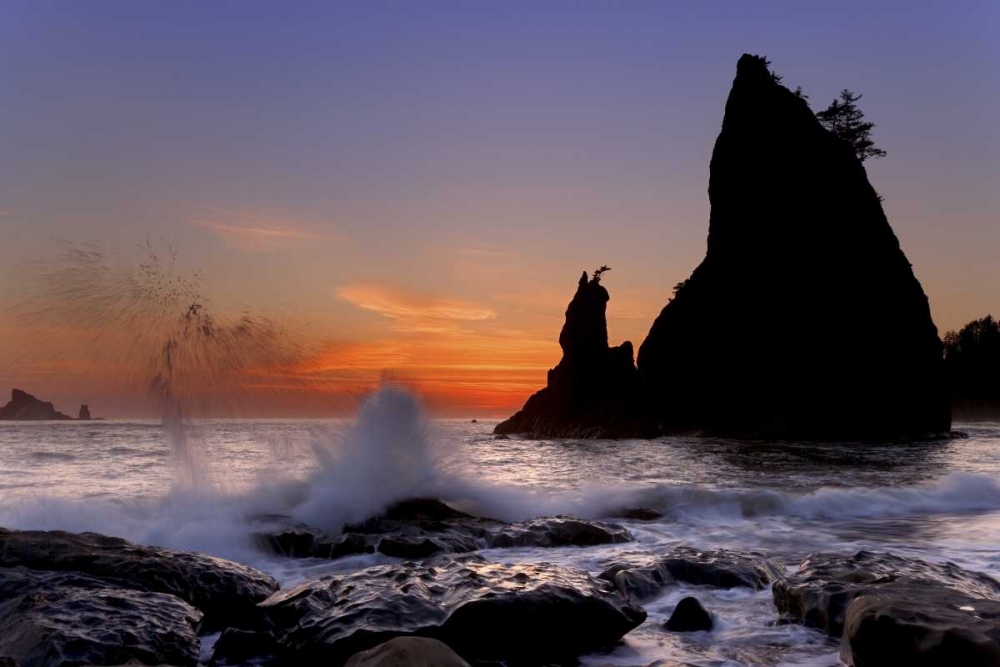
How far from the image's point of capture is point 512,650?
418cm

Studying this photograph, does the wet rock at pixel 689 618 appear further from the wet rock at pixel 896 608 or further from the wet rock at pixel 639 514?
the wet rock at pixel 639 514

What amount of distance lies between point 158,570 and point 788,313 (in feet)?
168

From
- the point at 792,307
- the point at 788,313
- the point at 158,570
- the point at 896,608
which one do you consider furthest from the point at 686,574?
the point at 792,307

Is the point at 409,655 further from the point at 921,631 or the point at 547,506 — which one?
the point at 547,506

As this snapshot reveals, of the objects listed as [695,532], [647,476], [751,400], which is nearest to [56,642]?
[695,532]

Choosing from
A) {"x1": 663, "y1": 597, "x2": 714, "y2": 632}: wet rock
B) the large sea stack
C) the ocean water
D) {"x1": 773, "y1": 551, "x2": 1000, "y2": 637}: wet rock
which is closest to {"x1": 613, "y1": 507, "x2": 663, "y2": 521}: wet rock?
the ocean water

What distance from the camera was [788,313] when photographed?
50656 millimetres

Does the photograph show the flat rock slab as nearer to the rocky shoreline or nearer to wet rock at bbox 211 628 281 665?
the rocky shoreline

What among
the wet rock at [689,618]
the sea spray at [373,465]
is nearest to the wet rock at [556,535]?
the sea spray at [373,465]

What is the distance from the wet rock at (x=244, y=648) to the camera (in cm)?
410

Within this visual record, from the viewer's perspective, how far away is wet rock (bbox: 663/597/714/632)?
15.3 feet

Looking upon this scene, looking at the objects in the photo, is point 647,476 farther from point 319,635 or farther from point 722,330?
point 722,330

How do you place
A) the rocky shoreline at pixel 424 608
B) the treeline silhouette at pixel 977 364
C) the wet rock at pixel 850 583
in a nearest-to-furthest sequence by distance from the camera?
the rocky shoreline at pixel 424 608
the wet rock at pixel 850 583
the treeline silhouette at pixel 977 364

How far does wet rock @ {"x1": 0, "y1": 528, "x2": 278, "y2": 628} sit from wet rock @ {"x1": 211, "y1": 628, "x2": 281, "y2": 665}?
1.91 ft
